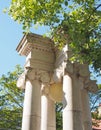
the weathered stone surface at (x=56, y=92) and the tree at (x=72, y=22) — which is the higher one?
the tree at (x=72, y=22)

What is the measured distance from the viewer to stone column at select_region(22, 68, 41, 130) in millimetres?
14047

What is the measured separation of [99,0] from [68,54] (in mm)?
3606

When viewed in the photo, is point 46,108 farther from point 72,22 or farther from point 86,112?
point 72,22

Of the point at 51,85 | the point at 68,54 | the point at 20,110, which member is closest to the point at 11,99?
the point at 20,110

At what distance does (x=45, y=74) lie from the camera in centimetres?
1577

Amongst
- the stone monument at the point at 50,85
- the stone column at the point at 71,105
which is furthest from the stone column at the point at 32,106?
the stone column at the point at 71,105

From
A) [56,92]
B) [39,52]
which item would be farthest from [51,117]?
[39,52]

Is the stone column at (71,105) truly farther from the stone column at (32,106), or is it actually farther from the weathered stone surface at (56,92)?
the weathered stone surface at (56,92)

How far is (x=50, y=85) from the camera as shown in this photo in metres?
16.8

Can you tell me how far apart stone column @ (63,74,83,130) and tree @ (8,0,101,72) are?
47.3 inches

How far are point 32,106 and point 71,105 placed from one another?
2.57 meters

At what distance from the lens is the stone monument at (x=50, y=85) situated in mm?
13259

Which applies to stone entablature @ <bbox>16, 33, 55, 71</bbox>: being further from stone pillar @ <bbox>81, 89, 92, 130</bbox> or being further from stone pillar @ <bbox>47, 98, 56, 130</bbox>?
stone pillar @ <bbox>81, 89, 92, 130</bbox>

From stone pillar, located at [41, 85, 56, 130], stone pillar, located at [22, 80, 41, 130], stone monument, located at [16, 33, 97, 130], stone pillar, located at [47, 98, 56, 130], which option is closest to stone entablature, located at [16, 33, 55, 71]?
stone monument, located at [16, 33, 97, 130]
